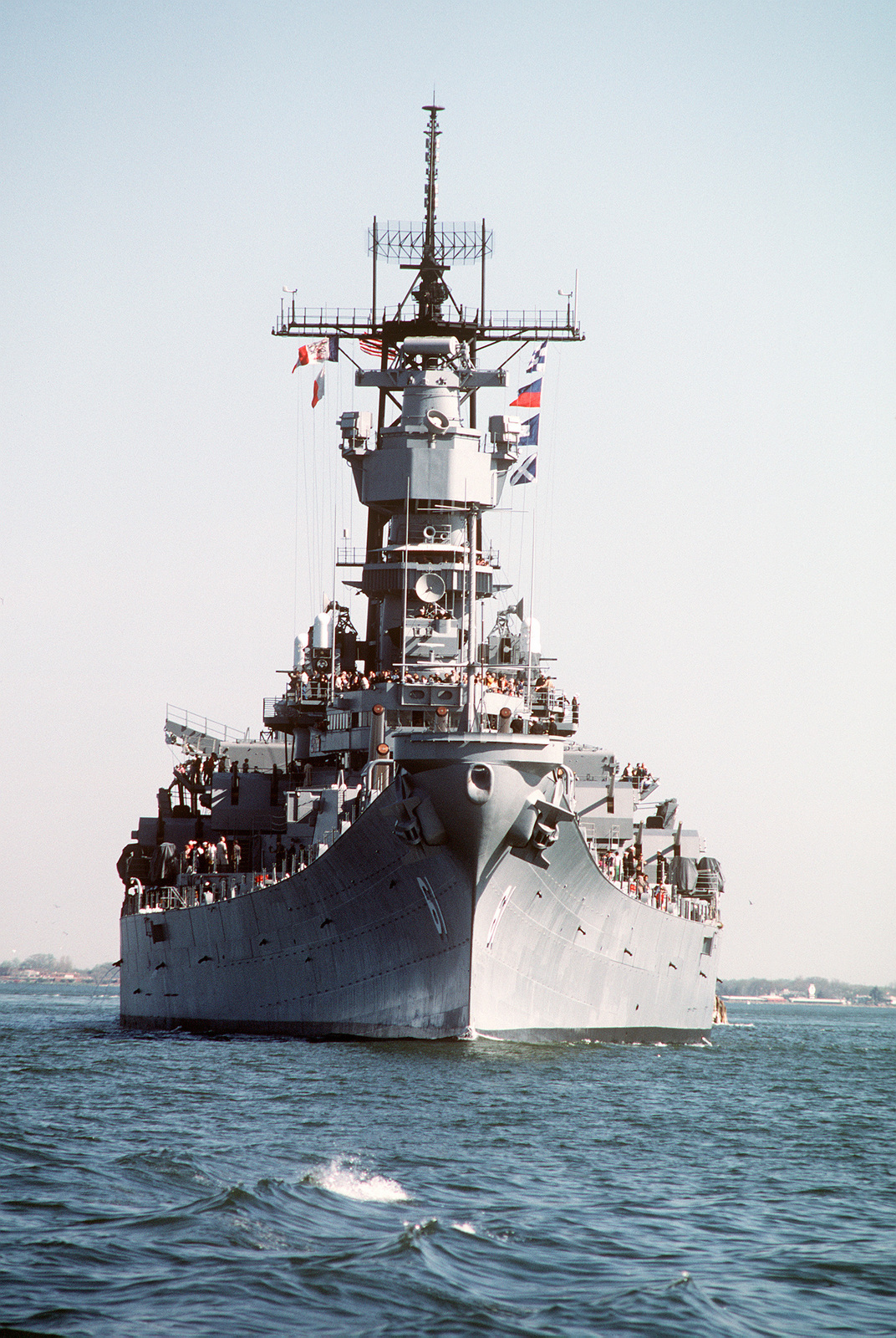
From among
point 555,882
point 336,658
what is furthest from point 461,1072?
point 336,658

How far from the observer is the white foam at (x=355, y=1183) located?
47.3 feet

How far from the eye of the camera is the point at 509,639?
36.7 m

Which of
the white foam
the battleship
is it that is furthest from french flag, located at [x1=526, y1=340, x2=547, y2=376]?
the white foam

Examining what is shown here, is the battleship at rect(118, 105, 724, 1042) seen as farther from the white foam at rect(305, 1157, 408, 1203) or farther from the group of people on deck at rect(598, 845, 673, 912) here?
the white foam at rect(305, 1157, 408, 1203)

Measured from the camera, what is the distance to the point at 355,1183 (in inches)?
590

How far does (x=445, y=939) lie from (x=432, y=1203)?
44.4 feet

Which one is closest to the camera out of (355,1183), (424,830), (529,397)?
(355,1183)

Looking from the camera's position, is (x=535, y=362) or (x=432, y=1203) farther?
(x=535, y=362)

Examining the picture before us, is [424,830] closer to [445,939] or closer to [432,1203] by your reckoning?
[445,939]

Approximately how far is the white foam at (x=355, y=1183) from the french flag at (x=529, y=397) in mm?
24177

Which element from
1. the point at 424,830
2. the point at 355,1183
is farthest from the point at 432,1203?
the point at 424,830

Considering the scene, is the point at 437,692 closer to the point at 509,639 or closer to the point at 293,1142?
the point at 509,639

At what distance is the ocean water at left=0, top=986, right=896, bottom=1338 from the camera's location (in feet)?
36.6

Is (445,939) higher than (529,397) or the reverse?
the reverse
